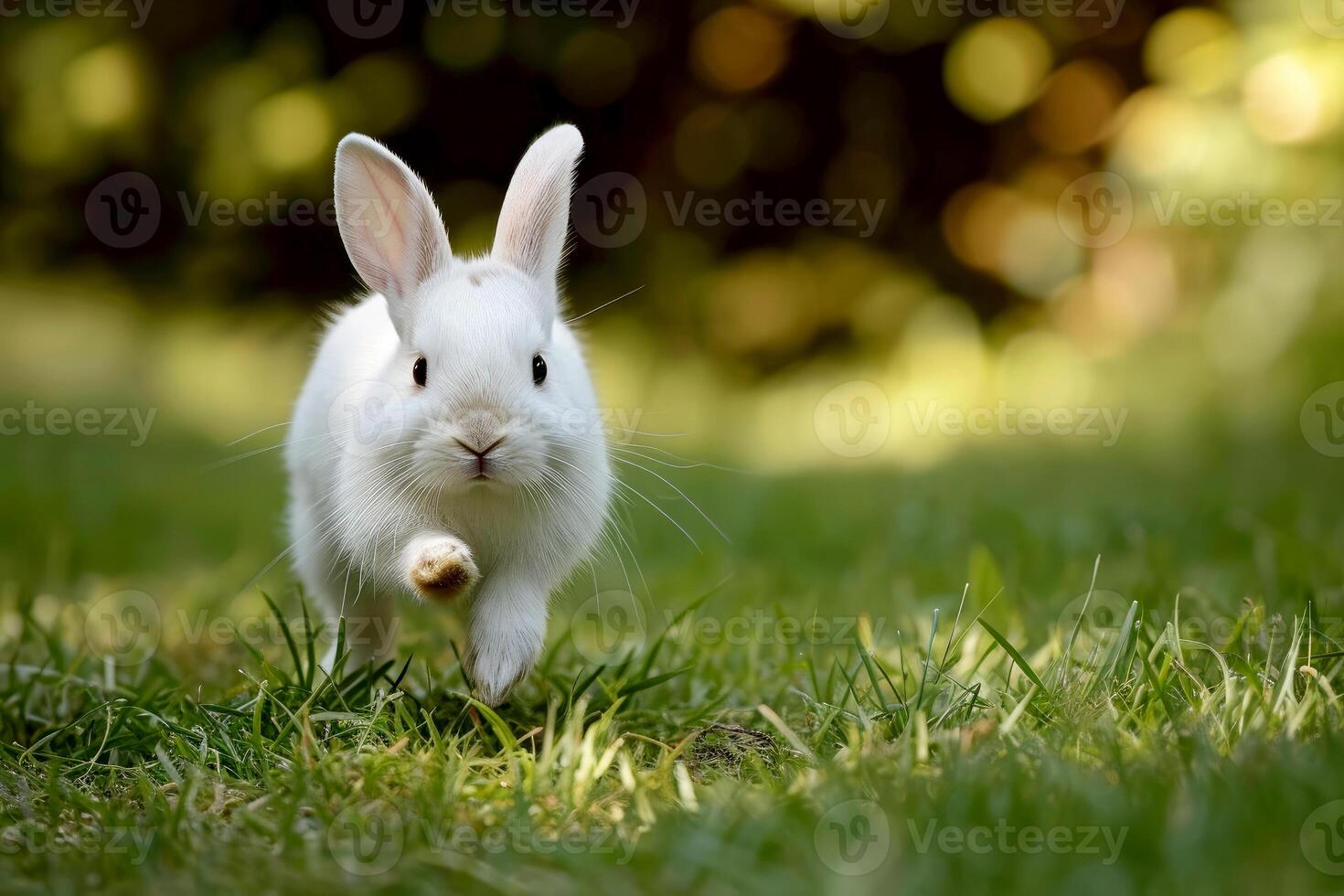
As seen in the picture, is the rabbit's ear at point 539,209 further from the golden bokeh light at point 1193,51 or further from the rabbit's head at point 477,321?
the golden bokeh light at point 1193,51

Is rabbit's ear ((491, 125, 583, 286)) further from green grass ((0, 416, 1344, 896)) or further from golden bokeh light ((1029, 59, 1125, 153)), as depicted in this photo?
golden bokeh light ((1029, 59, 1125, 153))

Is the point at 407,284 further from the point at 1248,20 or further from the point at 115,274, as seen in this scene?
the point at 115,274

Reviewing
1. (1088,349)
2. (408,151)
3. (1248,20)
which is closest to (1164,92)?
(1248,20)

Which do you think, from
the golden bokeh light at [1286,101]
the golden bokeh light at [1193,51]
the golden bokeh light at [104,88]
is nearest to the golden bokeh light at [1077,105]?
the golden bokeh light at [1193,51]

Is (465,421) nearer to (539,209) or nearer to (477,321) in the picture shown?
(477,321)

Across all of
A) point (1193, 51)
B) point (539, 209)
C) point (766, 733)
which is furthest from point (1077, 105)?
point (766, 733)

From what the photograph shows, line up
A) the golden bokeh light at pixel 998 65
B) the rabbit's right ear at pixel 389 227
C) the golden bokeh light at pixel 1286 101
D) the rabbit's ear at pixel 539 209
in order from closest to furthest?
the rabbit's right ear at pixel 389 227, the rabbit's ear at pixel 539 209, the golden bokeh light at pixel 1286 101, the golden bokeh light at pixel 998 65

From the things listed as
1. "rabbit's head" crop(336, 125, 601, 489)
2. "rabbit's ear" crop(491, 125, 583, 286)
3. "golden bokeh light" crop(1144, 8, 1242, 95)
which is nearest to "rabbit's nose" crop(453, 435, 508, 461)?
"rabbit's head" crop(336, 125, 601, 489)
